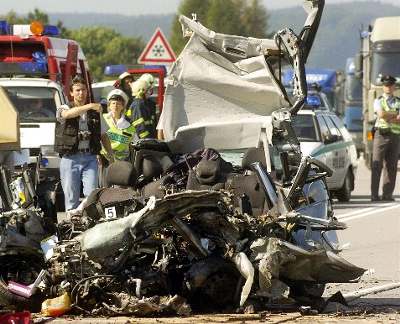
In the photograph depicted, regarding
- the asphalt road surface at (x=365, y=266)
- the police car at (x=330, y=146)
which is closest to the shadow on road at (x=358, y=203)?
the asphalt road surface at (x=365, y=266)

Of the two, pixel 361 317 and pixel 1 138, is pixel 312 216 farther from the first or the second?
pixel 1 138

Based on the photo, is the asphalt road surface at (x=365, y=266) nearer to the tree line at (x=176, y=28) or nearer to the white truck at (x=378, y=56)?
the white truck at (x=378, y=56)

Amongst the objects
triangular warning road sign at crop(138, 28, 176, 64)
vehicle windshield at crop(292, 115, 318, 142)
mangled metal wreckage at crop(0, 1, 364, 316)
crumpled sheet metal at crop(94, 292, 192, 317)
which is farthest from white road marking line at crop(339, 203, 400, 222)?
crumpled sheet metal at crop(94, 292, 192, 317)

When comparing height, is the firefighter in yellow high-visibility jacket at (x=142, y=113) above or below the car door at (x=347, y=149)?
above

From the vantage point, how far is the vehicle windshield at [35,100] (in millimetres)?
20359

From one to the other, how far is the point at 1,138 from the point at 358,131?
110 ft

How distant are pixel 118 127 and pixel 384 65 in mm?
17634

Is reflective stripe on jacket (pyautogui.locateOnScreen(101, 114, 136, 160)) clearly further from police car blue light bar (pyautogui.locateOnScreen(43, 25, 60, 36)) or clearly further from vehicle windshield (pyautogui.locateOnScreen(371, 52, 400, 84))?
vehicle windshield (pyautogui.locateOnScreen(371, 52, 400, 84))

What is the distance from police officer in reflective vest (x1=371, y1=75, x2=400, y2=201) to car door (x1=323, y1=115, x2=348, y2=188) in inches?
20.4

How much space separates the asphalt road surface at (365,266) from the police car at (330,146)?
13.8 inches

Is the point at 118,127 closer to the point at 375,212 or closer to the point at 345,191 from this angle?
the point at 375,212

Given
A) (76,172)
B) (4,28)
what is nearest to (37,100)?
(4,28)

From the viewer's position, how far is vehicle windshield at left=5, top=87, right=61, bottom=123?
20.4 metres

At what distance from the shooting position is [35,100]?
20.4 m
